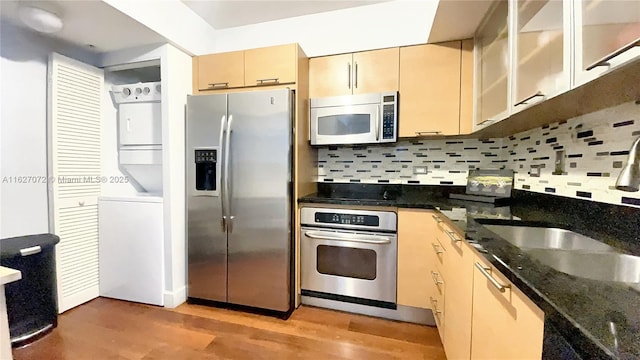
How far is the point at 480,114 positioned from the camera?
185 centimetres

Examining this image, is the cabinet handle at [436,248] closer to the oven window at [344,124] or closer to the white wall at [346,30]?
the oven window at [344,124]

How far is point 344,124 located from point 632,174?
1654 millimetres

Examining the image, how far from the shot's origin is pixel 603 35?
767 mm

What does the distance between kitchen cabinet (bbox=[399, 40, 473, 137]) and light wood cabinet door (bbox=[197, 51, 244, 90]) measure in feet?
4.14

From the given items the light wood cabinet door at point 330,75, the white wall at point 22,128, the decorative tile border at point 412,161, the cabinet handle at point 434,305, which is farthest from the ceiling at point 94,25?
the cabinet handle at point 434,305

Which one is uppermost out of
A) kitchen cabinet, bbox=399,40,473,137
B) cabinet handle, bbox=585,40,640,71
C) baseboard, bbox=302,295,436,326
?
kitchen cabinet, bbox=399,40,473,137

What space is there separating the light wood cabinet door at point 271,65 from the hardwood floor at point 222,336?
5.79 ft

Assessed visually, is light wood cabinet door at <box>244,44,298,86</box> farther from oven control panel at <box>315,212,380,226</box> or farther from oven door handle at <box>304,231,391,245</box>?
oven door handle at <box>304,231,391,245</box>

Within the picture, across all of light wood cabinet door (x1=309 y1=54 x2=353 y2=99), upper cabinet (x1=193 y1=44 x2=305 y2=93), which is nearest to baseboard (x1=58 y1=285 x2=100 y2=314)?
upper cabinet (x1=193 y1=44 x2=305 y2=93)

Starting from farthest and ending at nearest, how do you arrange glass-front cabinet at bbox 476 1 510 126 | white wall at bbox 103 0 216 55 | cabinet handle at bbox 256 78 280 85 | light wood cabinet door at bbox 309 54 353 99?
1. light wood cabinet door at bbox 309 54 353 99
2. cabinet handle at bbox 256 78 280 85
3. white wall at bbox 103 0 216 55
4. glass-front cabinet at bbox 476 1 510 126

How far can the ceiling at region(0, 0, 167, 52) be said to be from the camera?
1675mm

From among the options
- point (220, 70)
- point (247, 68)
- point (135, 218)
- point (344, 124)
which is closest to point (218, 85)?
point (220, 70)

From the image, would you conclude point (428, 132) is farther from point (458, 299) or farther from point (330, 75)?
point (458, 299)

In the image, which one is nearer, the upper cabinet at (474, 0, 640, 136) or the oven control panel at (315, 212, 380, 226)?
the upper cabinet at (474, 0, 640, 136)
